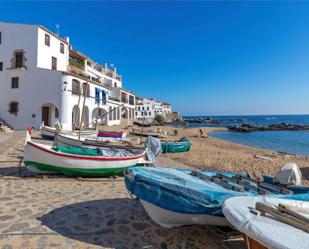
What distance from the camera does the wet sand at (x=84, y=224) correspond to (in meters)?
4.09

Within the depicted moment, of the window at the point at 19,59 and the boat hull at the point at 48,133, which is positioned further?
the window at the point at 19,59

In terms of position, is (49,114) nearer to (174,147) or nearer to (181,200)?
(174,147)

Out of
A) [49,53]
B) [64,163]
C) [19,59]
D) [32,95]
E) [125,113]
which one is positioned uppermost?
[49,53]

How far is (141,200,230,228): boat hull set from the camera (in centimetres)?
400

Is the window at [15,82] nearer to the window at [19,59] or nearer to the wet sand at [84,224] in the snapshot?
the window at [19,59]

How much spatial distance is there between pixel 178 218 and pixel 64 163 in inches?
219

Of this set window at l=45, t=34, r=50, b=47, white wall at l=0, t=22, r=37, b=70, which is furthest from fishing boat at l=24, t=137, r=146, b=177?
window at l=45, t=34, r=50, b=47

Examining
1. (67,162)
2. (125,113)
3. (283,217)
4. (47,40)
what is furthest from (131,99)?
(283,217)

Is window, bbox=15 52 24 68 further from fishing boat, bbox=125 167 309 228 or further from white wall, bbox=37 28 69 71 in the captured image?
fishing boat, bbox=125 167 309 228

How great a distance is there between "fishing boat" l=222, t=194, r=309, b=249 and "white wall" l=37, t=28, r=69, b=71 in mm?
26972

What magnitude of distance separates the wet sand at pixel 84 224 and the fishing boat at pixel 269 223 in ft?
4.32

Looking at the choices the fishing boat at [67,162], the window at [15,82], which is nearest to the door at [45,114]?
the window at [15,82]

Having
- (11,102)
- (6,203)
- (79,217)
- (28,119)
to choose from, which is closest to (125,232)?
(79,217)

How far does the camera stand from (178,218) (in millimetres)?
4145
